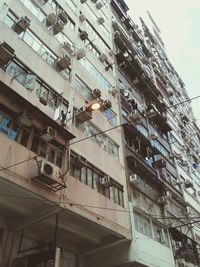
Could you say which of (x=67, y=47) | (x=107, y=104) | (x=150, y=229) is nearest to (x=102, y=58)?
(x=107, y=104)

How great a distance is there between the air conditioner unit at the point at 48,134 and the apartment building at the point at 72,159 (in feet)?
0.12

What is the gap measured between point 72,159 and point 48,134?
1907mm

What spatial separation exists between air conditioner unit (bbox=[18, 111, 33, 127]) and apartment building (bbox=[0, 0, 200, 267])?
16 millimetres

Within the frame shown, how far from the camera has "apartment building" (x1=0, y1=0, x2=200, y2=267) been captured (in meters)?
8.91

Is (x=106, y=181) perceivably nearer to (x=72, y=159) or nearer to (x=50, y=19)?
(x=72, y=159)

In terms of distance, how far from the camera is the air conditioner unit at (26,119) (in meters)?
9.14

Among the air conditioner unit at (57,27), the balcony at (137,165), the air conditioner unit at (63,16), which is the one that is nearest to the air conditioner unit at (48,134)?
the balcony at (137,165)

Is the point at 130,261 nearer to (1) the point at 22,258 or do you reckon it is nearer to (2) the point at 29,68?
(1) the point at 22,258

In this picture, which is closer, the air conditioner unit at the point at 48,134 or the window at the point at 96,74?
the air conditioner unit at the point at 48,134

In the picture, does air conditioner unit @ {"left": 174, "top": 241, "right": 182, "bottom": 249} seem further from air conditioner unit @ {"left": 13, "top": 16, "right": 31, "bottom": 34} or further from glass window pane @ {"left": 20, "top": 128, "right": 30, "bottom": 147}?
air conditioner unit @ {"left": 13, "top": 16, "right": 31, "bottom": 34}

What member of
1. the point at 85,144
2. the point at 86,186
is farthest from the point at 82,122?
the point at 86,186

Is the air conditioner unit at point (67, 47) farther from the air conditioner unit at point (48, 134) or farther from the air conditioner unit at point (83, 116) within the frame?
the air conditioner unit at point (48, 134)

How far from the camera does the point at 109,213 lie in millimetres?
11266

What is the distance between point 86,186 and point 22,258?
337cm
